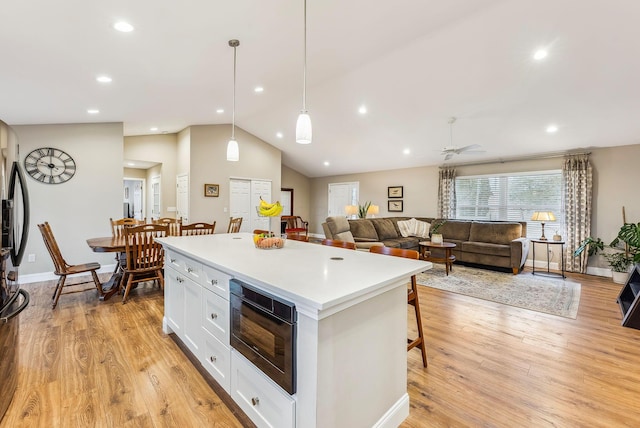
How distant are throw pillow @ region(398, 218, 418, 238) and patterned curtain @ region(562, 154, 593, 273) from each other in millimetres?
2883

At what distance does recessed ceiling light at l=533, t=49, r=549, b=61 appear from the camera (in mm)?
3244

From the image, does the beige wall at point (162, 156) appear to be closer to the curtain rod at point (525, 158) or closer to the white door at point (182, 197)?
the white door at point (182, 197)

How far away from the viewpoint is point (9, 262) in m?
1.72

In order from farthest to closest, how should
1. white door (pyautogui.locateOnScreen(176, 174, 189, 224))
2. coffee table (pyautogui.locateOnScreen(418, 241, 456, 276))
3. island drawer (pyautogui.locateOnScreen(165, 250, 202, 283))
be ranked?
white door (pyautogui.locateOnScreen(176, 174, 189, 224)), coffee table (pyautogui.locateOnScreen(418, 241, 456, 276)), island drawer (pyautogui.locateOnScreen(165, 250, 202, 283))

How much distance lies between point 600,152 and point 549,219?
5.50 ft

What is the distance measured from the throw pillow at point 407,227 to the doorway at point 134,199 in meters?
7.67

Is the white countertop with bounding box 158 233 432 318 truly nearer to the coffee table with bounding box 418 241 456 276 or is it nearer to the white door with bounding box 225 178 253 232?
the coffee table with bounding box 418 241 456 276

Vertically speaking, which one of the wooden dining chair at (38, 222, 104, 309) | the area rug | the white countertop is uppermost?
the white countertop

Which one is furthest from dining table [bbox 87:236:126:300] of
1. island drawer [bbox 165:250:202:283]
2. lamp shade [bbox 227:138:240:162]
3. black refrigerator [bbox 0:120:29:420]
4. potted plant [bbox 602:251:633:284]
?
potted plant [bbox 602:251:633:284]

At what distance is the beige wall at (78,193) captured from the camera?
14.7 ft

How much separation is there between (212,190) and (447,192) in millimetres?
5680

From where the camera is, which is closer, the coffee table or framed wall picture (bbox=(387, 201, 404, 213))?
the coffee table

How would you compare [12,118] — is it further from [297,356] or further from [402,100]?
[402,100]

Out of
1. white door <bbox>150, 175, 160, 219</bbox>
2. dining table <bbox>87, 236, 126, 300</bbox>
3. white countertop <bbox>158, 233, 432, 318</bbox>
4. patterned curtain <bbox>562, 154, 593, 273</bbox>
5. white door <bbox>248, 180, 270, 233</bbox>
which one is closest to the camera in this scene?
white countertop <bbox>158, 233, 432, 318</bbox>
